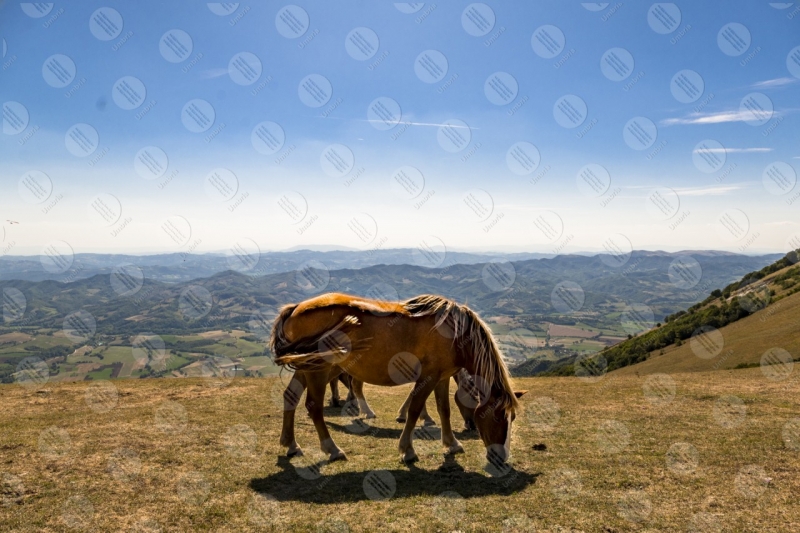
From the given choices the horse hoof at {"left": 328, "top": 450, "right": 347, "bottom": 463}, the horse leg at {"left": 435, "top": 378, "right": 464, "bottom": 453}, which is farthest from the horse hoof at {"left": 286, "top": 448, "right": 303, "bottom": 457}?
the horse leg at {"left": 435, "top": 378, "right": 464, "bottom": 453}

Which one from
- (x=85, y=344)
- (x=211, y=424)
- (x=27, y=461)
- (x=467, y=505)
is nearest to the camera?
(x=467, y=505)

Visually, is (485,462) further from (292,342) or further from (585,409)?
(585,409)

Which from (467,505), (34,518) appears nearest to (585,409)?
(467,505)

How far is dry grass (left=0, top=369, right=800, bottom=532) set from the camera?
5711 mm

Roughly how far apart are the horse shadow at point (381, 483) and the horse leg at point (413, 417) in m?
0.37

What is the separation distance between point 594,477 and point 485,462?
6.78ft

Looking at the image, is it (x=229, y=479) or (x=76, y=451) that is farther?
(x=76, y=451)

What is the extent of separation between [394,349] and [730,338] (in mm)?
33368

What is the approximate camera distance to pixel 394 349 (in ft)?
28.2

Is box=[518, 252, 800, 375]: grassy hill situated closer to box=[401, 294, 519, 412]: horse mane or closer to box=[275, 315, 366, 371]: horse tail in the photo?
box=[401, 294, 519, 412]: horse mane

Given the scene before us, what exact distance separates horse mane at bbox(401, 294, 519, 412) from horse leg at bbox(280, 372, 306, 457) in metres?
3.22

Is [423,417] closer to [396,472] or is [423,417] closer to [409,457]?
[409,457]

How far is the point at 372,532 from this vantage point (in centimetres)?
538

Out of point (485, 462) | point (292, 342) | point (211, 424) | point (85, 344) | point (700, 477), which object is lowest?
point (85, 344)
